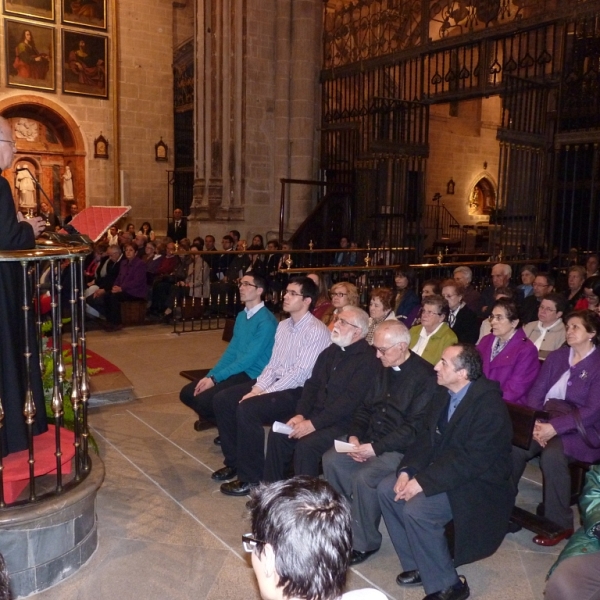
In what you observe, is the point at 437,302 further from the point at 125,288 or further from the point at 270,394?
the point at 125,288

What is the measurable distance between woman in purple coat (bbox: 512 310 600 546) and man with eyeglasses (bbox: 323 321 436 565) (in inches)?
28.0

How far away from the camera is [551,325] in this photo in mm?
5082

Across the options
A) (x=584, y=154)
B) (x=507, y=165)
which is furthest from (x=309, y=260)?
(x=584, y=154)

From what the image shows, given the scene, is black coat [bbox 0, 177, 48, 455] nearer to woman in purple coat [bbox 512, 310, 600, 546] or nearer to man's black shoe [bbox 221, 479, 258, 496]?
man's black shoe [bbox 221, 479, 258, 496]

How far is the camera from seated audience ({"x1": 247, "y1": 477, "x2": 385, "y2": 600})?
1.48 meters

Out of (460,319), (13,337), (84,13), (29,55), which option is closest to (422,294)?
(460,319)

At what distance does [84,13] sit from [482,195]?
13.5 metres

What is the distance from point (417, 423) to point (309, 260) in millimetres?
7717

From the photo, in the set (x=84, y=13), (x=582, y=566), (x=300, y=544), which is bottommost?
(x=582, y=566)

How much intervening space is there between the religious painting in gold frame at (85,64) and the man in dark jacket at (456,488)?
16094 millimetres

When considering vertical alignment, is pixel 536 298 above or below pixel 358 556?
above

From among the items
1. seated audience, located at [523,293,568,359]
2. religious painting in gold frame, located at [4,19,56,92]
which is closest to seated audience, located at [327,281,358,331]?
seated audience, located at [523,293,568,359]

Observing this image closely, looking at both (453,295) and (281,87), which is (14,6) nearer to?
(281,87)

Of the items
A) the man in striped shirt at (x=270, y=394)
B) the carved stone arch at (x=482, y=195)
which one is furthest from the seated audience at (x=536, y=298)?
the carved stone arch at (x=482, y=195)
